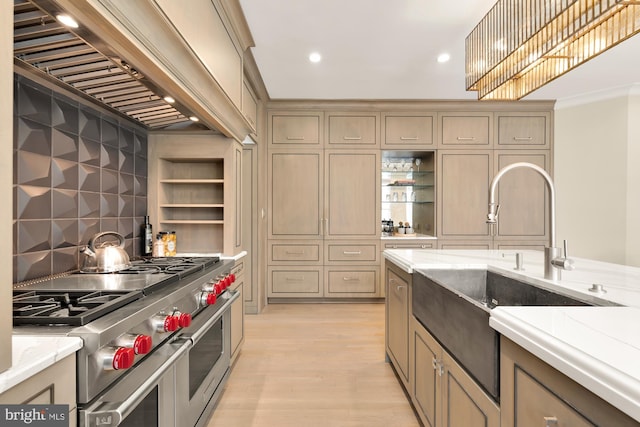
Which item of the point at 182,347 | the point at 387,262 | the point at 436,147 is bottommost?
the point at 182,347

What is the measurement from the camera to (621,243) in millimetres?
3857

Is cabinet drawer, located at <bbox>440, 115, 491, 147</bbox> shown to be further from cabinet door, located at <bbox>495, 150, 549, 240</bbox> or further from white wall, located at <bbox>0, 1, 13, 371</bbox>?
white wall, located at <bbox>0, 1, 13, 371</bbox>

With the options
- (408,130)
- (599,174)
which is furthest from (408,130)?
(599,174)

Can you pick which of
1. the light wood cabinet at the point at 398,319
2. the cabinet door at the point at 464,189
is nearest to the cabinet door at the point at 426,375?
the light wood cabinet at the point at 398,319

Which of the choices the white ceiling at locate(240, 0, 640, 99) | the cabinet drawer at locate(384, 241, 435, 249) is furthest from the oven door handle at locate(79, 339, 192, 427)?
the cabinet drawer at locate(384, 241, 435, 249)

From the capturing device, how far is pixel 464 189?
4.25m

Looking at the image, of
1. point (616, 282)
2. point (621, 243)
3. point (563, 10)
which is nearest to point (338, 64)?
point (563, 10)

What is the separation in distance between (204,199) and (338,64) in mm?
1778

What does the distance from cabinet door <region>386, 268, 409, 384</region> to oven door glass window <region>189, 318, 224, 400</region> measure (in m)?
1.08

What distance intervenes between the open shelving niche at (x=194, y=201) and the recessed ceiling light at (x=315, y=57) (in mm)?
1305

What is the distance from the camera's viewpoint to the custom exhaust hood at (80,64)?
103 centimetres

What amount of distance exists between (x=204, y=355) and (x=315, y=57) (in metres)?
2.57

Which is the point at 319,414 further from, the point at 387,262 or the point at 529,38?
the point at 529,38

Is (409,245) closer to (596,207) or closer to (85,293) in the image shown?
(596,207)
